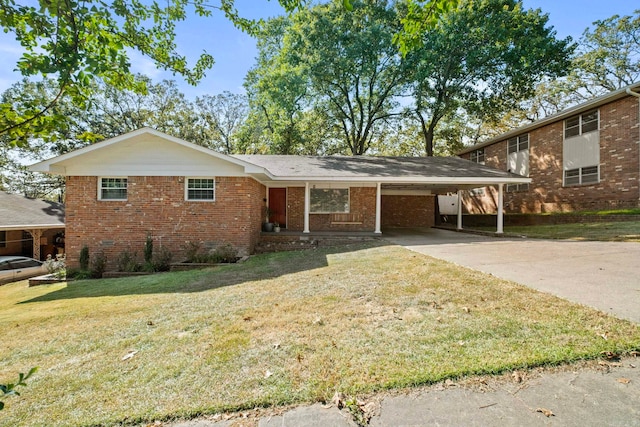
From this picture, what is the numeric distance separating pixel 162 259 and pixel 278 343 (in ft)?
26.5

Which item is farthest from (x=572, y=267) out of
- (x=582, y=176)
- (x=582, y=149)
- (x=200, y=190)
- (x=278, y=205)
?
(x=582, y=149)

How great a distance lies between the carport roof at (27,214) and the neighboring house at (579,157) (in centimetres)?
2571

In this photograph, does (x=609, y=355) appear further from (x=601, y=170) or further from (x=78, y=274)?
(x=601, y=170)

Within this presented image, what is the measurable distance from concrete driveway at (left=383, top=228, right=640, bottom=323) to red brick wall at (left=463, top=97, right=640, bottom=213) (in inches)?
272

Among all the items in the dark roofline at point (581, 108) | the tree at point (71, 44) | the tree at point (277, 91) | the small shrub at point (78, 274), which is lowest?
the small shrub at point (78, 274)

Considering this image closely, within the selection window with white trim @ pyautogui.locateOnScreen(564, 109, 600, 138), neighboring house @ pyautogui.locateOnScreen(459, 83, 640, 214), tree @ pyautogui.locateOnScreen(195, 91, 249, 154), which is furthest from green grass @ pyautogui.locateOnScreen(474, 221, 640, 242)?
tree @ pyautogui.locateOnScreen(195, 91, 249, 154)

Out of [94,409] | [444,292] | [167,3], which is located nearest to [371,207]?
Result: [444,292]

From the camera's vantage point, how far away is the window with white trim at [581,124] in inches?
556

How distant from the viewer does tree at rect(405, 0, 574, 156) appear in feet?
57.2

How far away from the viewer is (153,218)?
10.2m

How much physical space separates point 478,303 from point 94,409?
4.25 meters

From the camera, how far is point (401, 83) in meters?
21.0

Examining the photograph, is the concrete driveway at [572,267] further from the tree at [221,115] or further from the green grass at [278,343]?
the tree at [221,115]

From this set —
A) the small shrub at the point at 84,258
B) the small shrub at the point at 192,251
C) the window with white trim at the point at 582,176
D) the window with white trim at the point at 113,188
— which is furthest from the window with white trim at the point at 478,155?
the small shrub at the point at 84,258
